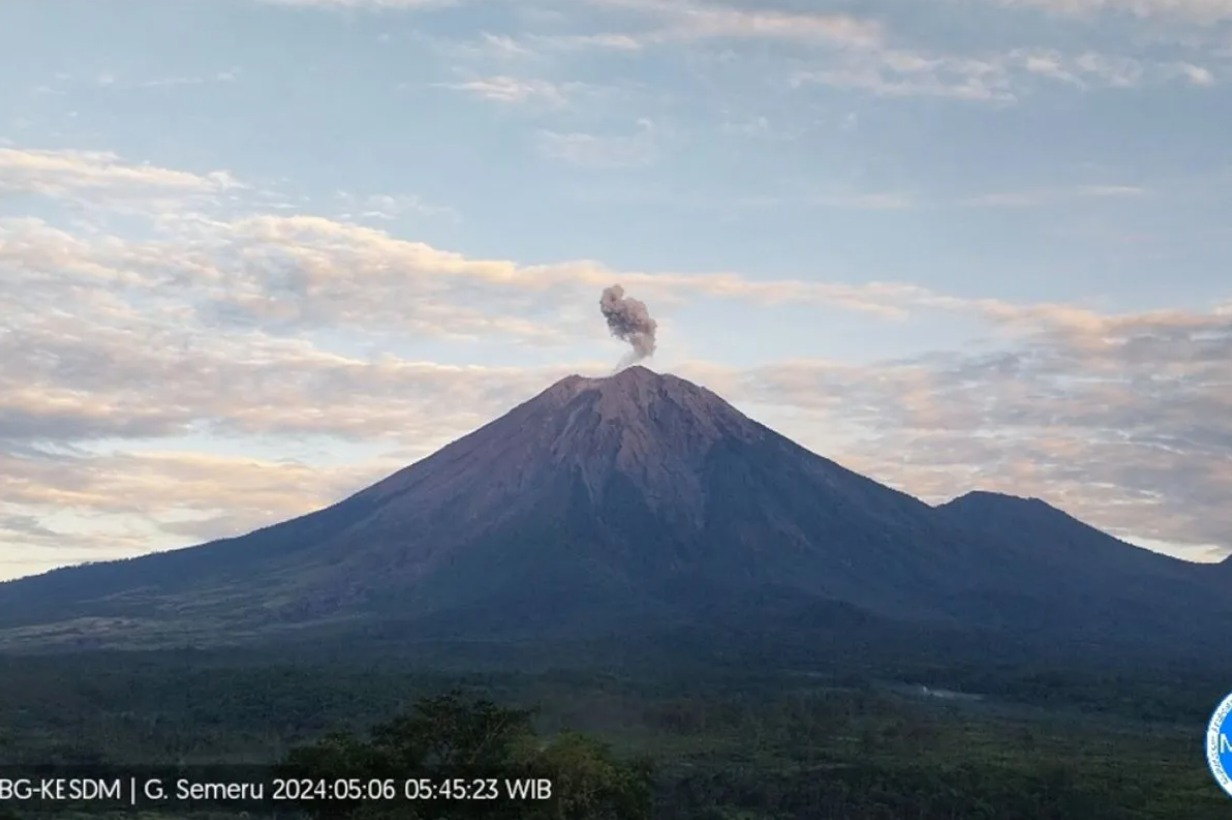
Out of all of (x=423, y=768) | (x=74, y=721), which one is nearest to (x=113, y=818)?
(x=423, y=768)

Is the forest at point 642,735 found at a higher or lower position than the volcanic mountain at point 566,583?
lower

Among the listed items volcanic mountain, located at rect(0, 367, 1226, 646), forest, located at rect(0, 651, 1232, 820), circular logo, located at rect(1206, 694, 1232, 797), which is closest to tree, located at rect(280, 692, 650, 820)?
forest, located at rect(0, 651, 1232, 820)

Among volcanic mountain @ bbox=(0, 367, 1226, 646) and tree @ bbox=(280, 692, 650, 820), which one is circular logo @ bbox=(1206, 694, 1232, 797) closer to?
tree @ bbox=(280, 692, 650, 820)

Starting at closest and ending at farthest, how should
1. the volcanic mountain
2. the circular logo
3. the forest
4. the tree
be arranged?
1. the circular logo
2. the tree
3. the forest
4. the volcanic mountain

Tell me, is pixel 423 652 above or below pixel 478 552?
below

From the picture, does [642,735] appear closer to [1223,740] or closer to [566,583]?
[1223,740]

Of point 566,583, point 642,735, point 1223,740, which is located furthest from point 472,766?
point 566,583

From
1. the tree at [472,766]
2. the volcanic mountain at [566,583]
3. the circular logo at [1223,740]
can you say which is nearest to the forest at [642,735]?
the tree at [472,766]

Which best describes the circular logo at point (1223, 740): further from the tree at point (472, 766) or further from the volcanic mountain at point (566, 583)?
the volcanic mountain at point (566, 583)

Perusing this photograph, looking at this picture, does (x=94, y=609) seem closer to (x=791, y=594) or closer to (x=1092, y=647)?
(x=791, y=594)

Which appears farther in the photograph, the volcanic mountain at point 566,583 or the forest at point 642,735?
the volcanic mountain at point 566,583

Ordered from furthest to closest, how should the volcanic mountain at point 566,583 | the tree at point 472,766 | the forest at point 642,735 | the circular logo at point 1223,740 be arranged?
the volcanic mountain at point 566,583
the forest at point 642,735
the tree at point 472,766
the circular logo at point 1223,740
